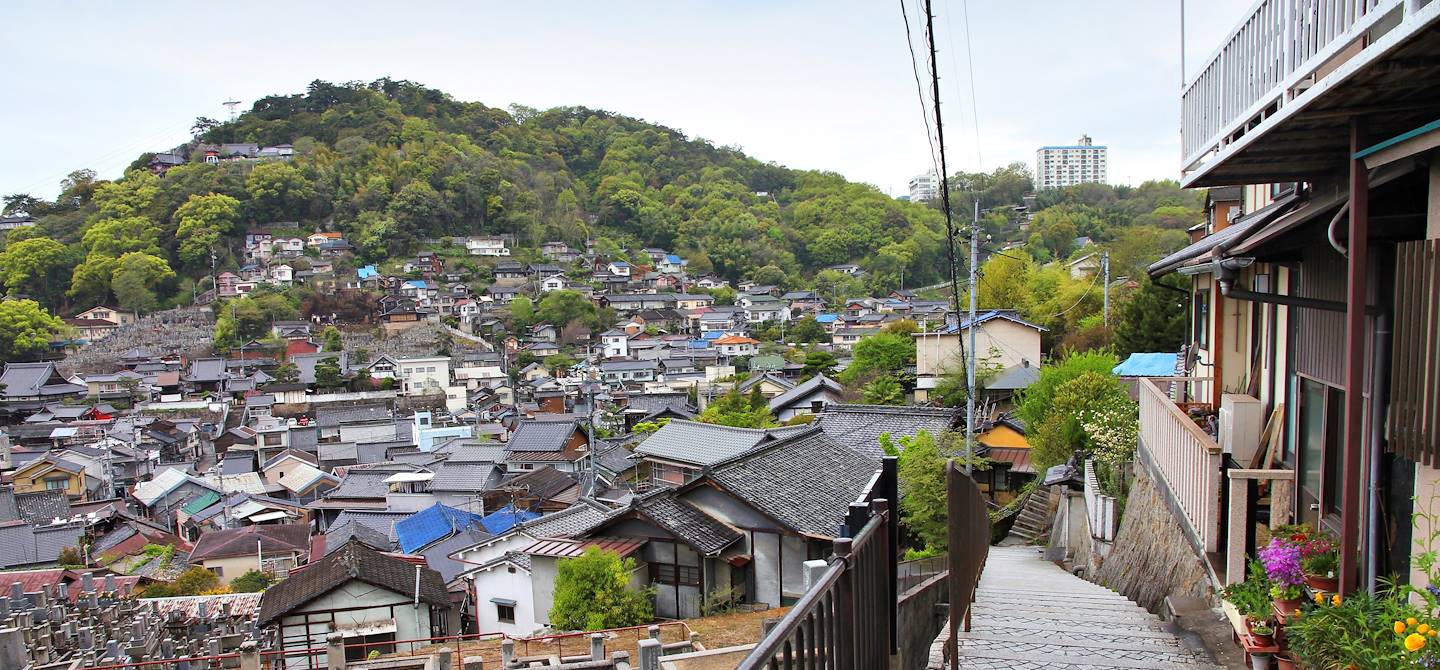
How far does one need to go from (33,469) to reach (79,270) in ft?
132

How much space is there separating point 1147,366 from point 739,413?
584 inches

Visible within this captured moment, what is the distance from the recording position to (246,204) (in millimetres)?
69750

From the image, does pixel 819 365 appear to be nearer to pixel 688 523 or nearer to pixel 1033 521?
pixel 1033 521

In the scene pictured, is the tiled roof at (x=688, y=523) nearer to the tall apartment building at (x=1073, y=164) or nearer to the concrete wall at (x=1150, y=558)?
the concrete wall at (x=1150, y=558)

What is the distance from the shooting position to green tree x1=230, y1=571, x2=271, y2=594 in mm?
19172

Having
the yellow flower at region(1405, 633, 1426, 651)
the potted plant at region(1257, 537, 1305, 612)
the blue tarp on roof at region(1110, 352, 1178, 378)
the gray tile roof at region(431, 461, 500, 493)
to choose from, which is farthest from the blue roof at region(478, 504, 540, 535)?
the yellow flower at region(1405, 633, 1426, 651)

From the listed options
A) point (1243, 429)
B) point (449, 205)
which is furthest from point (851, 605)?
point (449, 205)

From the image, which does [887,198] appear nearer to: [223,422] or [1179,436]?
[223,422]

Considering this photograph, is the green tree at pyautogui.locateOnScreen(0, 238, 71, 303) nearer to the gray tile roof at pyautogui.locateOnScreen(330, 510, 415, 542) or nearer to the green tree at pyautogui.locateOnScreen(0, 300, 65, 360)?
the green tree at pyautogui.locateOnScreen(0, 300, 65, 360)

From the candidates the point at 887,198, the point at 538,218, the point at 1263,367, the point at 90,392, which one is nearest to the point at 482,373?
the point at 90,392

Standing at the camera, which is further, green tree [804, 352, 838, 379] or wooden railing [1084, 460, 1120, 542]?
green tree [804, 352, 838, 379]

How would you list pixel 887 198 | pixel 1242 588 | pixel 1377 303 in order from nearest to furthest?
pixel 1377 303 → pixel 1242 588 → pixel 887 198

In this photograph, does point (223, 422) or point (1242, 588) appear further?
point (223, 422)

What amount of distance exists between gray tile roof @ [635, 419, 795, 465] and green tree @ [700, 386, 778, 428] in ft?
19.7
